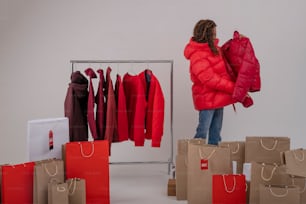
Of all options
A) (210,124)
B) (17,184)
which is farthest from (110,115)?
(17,184)

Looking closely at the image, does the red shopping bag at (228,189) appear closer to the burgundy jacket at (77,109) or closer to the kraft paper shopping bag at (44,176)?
the kraft paper shopping bag at (44,176)

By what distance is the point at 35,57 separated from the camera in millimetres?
5773

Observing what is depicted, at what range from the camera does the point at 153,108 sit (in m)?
4.82

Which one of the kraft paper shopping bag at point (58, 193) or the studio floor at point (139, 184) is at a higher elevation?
the kraft paper shopping bag at point (58, 193)

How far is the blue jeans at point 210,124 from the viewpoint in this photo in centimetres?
487

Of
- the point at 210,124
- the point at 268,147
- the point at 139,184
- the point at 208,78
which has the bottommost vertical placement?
the point at 139,184

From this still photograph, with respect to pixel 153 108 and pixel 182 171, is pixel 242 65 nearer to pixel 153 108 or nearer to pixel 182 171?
pixel 153 108

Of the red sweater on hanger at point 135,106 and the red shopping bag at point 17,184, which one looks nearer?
the red shopping bag at point 17,184

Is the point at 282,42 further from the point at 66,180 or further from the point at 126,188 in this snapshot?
the point at 66,180

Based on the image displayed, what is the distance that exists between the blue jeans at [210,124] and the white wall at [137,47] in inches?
33.0

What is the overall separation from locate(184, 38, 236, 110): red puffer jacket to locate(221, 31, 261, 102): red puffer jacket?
0.08 meters

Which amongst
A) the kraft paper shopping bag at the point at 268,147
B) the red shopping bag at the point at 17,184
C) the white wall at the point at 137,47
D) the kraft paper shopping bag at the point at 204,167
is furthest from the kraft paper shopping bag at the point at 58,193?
the white wall at the point at 137,47

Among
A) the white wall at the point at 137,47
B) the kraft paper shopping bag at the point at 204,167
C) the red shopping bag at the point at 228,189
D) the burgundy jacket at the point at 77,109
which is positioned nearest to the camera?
the red shopping bag at the point at 228,189

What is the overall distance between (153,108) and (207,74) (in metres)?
0.58
